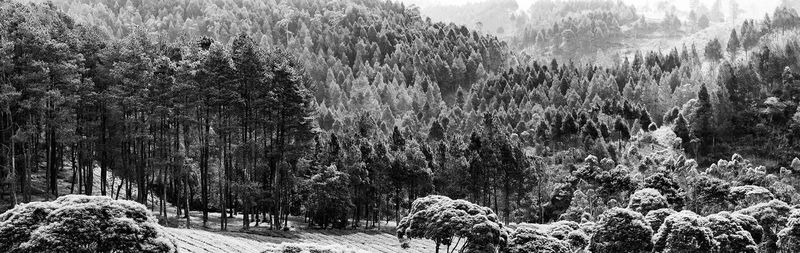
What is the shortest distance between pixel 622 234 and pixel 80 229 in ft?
114

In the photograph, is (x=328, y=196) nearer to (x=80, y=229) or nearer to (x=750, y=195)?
(x=80, y=229)

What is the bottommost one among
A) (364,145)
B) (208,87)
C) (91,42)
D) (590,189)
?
(590,189)

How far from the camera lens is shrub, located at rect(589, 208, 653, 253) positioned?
48688 mm

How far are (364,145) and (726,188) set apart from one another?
43281mm

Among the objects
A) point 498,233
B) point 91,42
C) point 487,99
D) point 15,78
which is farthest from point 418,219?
point 487,99

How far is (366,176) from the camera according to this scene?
80.5 metres

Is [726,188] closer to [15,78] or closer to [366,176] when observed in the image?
[366,176]

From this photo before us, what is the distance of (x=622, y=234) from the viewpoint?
48781mm

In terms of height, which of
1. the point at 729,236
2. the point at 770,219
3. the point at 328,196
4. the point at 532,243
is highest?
the point at 729,236

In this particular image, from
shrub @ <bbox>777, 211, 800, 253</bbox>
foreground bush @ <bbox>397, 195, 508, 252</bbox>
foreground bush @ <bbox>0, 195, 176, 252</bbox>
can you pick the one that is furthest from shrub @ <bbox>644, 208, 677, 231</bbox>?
foreground bush @ <bbox>0, 195, 176, 252</bbox>

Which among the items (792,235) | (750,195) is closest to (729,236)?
(792,235)

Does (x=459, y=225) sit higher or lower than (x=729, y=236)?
higher

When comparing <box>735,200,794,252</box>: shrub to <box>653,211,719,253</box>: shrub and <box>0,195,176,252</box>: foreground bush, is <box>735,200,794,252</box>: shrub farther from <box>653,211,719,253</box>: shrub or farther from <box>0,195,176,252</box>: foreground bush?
<box>0,195,176,252</box>: foreground bush

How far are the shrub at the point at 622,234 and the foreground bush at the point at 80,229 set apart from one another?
30940mm
